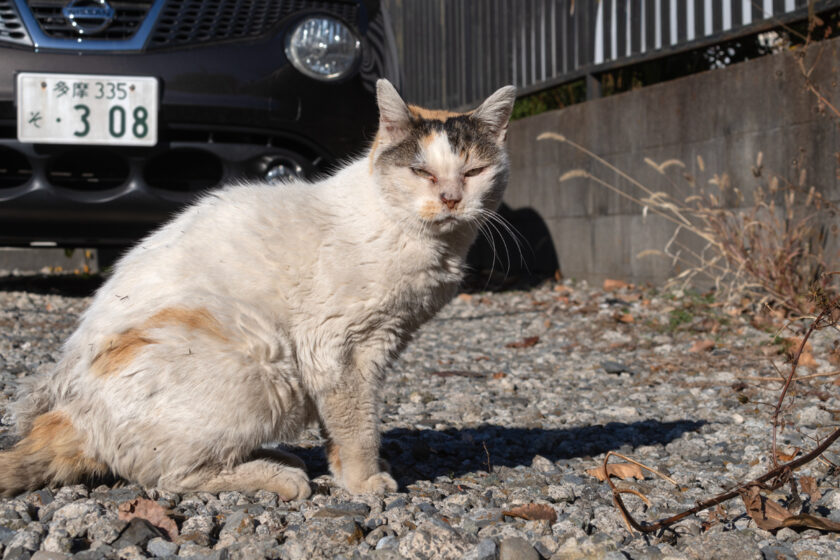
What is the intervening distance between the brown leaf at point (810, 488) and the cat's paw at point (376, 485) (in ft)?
3.74

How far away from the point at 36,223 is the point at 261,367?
9.62 ft

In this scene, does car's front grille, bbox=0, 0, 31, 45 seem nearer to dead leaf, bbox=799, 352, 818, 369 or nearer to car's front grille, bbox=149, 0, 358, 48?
car's front grille, bbox=149, 0, 358, 48

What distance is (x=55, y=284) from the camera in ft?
22.9

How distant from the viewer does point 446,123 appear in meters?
2.71

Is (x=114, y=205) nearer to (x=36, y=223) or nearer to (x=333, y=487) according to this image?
(x=36, y=223)

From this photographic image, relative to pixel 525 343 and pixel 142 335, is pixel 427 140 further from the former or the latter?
pixel 525 343

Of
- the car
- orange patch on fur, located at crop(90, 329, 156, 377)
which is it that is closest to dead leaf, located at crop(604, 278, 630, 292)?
the car

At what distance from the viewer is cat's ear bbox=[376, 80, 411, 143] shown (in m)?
2.63

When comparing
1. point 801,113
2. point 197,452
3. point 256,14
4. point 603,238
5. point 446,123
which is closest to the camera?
point 197,452

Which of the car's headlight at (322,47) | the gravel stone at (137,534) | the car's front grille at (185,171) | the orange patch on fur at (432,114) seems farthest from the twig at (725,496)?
the car's front grille at (185,171)

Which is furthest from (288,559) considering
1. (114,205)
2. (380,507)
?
(114,205)

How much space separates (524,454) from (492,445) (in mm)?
151

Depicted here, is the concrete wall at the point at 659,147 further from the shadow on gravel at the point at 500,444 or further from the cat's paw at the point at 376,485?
the cat's paw at the point at 376,485

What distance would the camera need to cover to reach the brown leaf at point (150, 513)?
1.96 meters
